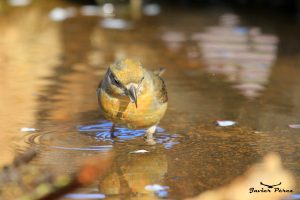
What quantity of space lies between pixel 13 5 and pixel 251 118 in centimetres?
760

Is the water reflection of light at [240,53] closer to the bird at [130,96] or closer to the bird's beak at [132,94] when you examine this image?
the bird at [130,96]

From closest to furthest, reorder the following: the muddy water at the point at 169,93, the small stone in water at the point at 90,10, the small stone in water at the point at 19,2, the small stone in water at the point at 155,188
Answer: the small stone in water at the point at 155,188, the muddy water at the point at 169,93, the small stone in water at the point at 90,10, the small stone in water at the point at 19,2

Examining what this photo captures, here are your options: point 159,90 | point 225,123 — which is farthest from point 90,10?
point 159,90

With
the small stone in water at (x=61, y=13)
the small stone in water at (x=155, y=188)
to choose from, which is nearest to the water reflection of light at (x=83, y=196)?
the small stone in water at (x=155, y=188)

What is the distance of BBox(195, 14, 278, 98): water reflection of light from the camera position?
877 centimetres

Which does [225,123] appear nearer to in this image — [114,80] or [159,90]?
[159,90]

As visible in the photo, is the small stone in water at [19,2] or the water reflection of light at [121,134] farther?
the small stone in water at [19,2]

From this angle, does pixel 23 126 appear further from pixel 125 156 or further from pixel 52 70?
pixel 52 70

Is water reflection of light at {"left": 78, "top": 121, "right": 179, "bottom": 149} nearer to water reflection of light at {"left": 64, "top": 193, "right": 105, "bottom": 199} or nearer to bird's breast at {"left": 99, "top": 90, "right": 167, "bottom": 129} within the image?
bird's breast at {"left": 99, "top": 90, "right": 167, "bottom": 129}

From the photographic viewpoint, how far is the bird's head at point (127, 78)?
19.7ft

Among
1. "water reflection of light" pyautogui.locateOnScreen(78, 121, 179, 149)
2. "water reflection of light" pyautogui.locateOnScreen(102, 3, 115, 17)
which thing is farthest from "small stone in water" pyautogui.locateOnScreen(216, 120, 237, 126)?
"water reflection of light" pyautogui.locateOnScreen(102, 3, 115, 17)

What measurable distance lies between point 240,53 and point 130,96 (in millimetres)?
4466

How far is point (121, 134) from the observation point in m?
6.69

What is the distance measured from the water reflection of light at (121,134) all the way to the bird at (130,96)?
0.20 m
